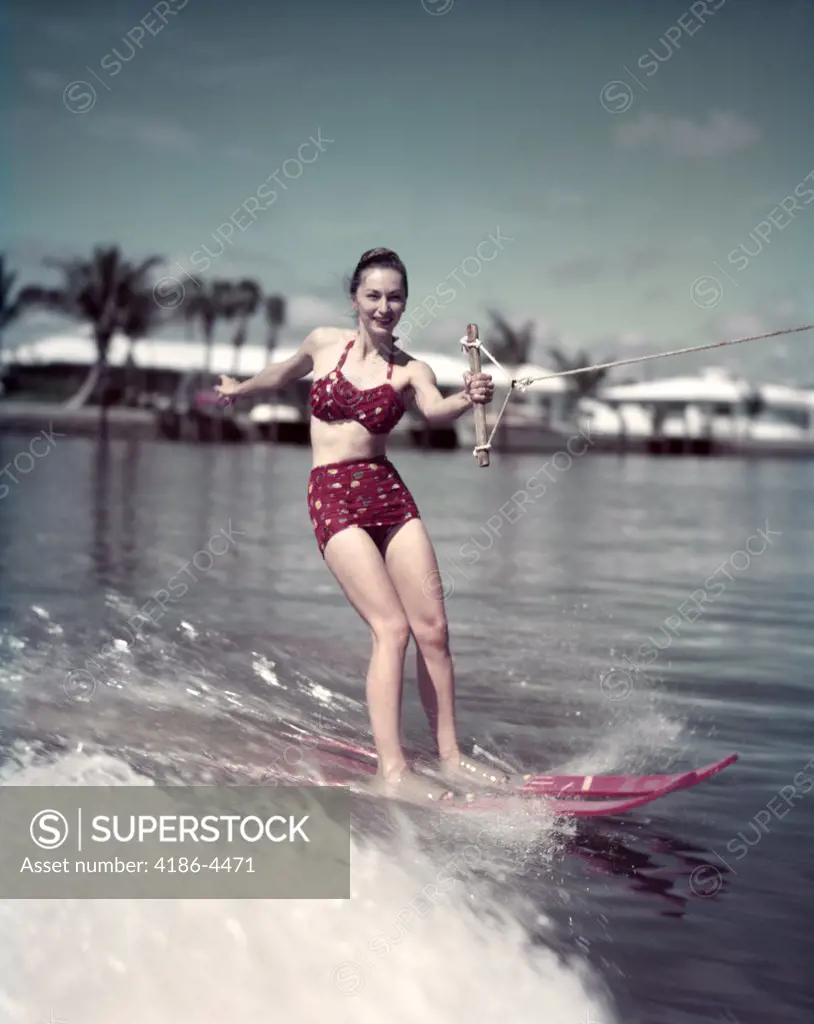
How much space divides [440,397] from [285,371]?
0.60 m

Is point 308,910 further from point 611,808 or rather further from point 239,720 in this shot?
point 239,720

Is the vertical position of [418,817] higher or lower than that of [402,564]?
lower

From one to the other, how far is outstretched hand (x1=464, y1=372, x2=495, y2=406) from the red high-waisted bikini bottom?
50 centimetres

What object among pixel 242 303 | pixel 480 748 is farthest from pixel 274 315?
pixel 480 748

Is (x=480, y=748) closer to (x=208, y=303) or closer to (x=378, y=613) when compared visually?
(x=378, y=613)

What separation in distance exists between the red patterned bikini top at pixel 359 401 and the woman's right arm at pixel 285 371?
203 mm

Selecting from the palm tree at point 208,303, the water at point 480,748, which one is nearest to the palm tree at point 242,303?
the palm tree at point 208,303

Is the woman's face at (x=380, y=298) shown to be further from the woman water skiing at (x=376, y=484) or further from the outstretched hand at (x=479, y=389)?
the outstretched hand at (x=479, y=389)

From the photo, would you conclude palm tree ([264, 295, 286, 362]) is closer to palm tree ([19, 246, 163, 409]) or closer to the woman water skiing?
palm tree ([19, 246, 163, 409])

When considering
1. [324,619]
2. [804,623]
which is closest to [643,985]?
[324,619]

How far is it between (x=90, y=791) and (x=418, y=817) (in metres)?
1.16

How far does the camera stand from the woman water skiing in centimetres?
495

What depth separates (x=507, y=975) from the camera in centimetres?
391

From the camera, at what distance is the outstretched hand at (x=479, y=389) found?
469 centimetres
